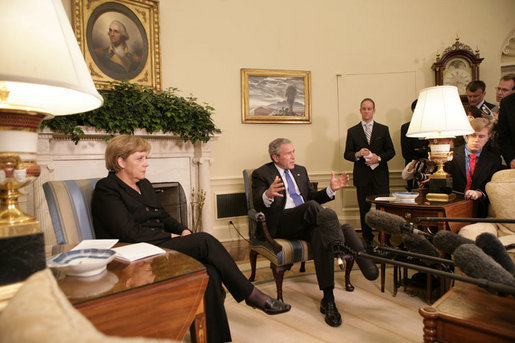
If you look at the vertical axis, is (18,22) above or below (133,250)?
above

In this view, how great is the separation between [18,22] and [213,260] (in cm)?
153

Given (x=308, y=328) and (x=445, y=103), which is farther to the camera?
(x=445, y=103)

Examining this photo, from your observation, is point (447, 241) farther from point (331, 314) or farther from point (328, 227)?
point (331, 314)

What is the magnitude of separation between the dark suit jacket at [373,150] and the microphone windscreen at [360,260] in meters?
2.22

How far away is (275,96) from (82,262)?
423 centimetres

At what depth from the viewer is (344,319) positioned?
95.7 inches

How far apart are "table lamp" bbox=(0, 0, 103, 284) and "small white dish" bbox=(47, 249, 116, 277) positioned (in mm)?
271

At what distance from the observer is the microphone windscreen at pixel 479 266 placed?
79 centimetres

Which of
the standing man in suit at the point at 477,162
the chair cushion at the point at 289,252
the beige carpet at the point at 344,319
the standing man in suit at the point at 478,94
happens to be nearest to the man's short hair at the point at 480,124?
the standing man in suit at the point at 477,162

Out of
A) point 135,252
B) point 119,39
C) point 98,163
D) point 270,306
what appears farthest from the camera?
point 119,39

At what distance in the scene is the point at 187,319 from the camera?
1269 millimetres

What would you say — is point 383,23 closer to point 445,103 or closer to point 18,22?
point 445,103

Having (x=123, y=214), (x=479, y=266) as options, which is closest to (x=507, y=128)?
(x=479, y=266)

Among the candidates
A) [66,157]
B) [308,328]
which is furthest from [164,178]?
[308,328]
